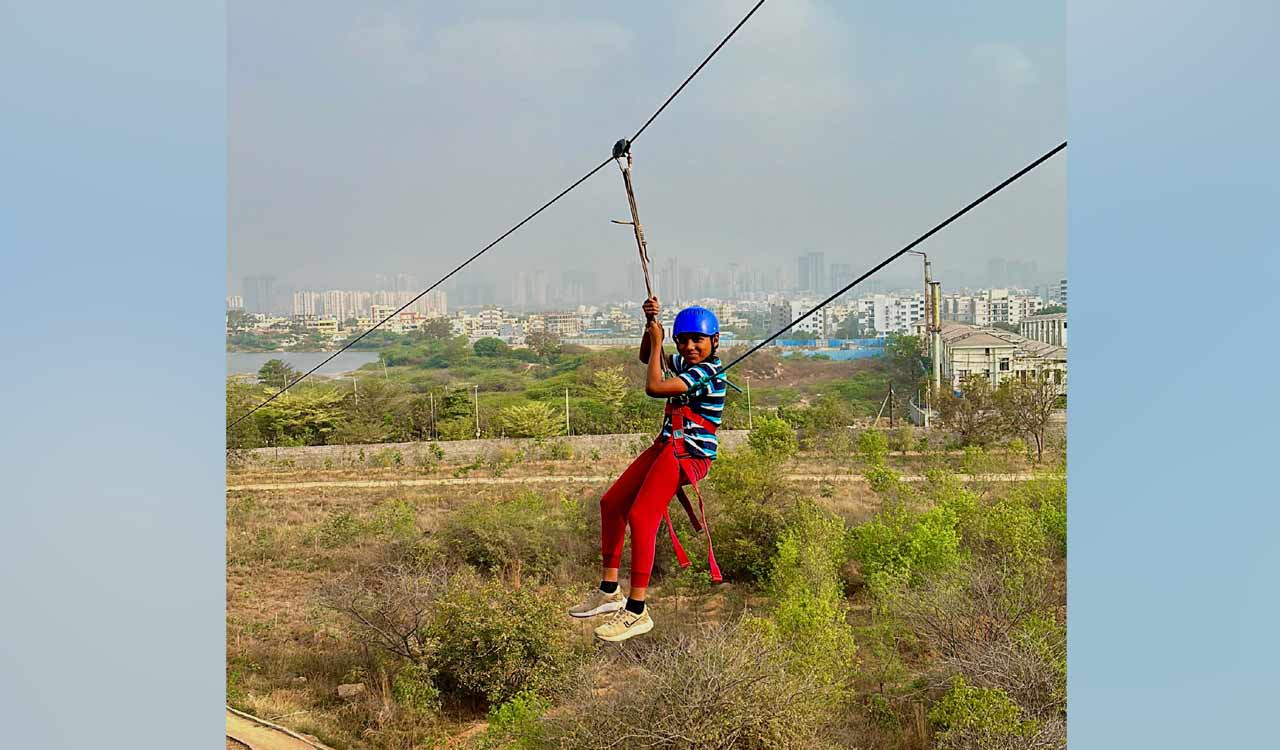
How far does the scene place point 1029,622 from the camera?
8.67m

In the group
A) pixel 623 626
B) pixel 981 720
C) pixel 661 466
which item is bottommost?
pixel 981 720

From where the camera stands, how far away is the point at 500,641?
8.90 meters

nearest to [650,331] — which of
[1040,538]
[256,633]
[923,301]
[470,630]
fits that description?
[470,630]

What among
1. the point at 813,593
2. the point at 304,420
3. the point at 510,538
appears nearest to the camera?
the point at 813,593

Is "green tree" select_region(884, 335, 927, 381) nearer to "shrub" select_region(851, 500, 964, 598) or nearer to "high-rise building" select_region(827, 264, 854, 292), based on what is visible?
"high-rise building" select_region(827, 264, 854, 292)

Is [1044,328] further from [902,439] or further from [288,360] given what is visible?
[288,360]

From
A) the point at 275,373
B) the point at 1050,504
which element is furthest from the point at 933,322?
the point at 275,373

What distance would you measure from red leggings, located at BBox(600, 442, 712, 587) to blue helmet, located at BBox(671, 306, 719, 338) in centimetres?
48

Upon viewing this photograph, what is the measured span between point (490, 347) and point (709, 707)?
11132mm

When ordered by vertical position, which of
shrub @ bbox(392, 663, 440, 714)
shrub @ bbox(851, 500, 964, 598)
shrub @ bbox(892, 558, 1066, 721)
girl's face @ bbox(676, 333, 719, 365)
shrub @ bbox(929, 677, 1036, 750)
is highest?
girl's face @ bbox(676, 333, 719, 365)

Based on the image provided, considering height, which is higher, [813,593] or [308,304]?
[308,304]

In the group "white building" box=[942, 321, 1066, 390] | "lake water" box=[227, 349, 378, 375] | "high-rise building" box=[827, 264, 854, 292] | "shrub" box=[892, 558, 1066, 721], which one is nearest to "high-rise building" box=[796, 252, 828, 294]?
"high-rise building" box=[827, 264, 854, 292]

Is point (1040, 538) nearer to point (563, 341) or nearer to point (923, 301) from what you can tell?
point (923, 301)

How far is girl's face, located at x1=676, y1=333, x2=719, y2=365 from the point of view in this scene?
14.8 feet
